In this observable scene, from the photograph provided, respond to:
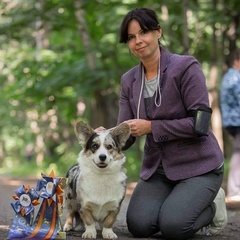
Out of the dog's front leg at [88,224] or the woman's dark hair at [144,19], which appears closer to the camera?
the dog's front leg at [88,224]

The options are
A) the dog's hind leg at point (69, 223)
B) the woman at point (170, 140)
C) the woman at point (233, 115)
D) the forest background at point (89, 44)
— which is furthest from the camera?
the forest background at point (89, 44)

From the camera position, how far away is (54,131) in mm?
27016

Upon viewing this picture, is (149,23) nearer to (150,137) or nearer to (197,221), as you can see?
(150,137)

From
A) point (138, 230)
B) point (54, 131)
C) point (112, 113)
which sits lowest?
point (54, 131)

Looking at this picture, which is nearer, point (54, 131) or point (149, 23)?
point (149, 23)

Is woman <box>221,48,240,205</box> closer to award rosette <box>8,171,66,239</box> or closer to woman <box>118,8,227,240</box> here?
woman <box>118,8,227,240</box>

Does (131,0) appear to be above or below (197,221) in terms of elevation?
above

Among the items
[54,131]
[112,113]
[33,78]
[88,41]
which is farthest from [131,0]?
[54,131]

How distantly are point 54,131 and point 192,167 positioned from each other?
21706 mm

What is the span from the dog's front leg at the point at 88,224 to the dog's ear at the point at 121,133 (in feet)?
1.90

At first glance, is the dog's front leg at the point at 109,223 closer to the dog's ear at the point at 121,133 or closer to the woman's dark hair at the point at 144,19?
the dog's ear at the point at 121,133

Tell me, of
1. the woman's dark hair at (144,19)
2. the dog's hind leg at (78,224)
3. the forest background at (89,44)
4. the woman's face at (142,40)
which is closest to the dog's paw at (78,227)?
the dog's hind leg at (78,224)

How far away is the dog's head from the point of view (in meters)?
5.09

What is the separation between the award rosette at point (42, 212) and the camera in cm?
481
